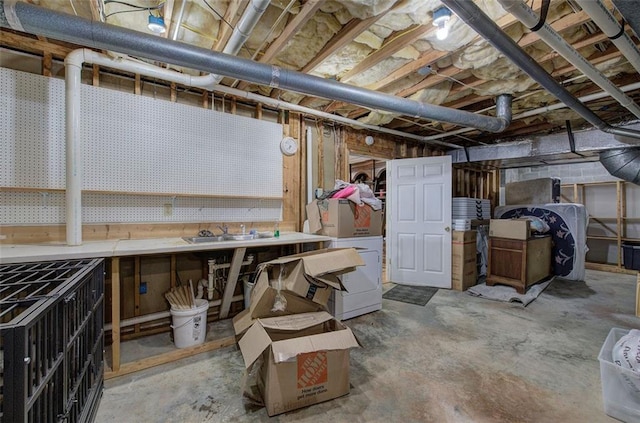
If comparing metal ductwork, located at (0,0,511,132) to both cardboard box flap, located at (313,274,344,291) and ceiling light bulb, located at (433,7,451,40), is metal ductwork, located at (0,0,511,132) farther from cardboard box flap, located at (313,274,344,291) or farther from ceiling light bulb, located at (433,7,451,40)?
cardboard box flap, located at (313,274,344,291)

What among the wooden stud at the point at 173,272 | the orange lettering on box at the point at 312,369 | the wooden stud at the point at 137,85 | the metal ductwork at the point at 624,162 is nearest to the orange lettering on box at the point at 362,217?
the orange lettering on box at the point at 312,369

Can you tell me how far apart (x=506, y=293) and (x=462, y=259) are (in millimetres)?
674

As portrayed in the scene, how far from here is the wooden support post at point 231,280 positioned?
2486mm

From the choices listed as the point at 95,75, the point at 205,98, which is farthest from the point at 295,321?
the point at 95,75

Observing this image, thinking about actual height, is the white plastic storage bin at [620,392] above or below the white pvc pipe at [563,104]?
below

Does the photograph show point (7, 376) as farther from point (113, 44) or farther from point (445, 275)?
point (445, 275)

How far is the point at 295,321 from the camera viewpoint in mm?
1942

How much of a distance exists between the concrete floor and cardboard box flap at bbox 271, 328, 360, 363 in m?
0.38

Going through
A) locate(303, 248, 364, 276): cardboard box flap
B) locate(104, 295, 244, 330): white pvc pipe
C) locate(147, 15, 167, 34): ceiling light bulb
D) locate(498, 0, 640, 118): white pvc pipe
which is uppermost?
locate(147, 15, 167, 34): ceiling light bulb

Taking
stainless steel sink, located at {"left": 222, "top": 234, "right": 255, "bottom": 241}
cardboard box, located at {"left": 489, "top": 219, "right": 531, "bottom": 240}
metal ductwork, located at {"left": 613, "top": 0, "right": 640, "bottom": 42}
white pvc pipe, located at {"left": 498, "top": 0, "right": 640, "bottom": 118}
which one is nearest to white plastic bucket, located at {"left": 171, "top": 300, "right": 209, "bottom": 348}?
stainless steel sink, located at {"left": 222, "top": 234, "right": 255, "bottom": 241}

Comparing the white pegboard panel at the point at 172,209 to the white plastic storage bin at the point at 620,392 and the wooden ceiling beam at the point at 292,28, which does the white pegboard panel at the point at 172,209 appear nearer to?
the wooden ceiling beam at the point at 292,28

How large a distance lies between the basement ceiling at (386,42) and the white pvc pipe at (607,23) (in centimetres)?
19

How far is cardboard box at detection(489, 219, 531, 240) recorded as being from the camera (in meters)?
3.80

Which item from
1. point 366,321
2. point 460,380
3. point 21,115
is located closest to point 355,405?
point 460,380
